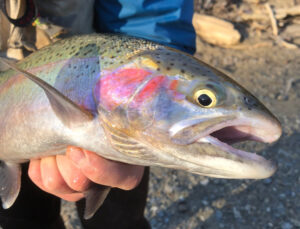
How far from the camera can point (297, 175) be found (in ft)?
13.1

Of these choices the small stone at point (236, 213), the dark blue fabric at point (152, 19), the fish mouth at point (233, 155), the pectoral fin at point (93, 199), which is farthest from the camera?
the small stone at point (236, 213)

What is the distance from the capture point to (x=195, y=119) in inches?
51.9

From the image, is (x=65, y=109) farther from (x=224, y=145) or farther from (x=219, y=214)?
(x=219, y=214)

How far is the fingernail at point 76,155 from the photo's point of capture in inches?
61.9

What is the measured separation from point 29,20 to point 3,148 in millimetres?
714

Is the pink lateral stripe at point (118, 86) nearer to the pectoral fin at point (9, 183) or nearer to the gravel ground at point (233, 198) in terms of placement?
the pectoral fin at point (9, 183)

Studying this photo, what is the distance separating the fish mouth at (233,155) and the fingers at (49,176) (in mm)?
719

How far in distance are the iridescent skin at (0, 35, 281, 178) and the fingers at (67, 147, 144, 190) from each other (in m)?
0.06

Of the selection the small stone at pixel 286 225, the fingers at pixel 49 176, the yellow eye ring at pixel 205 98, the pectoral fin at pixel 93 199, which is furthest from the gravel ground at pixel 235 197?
the yellow eye ring at pixel 205 98

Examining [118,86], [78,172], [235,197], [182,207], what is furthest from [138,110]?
[235,197]

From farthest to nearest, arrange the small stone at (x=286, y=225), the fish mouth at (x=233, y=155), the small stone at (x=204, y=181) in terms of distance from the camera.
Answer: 1. the small stone at (x=204, y=181)
2. the small stone at (x=286, y=225)
3. the fish mouth at (x=233, y=155)

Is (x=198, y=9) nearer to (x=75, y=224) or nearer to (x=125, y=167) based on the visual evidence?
(x=75, y=224)

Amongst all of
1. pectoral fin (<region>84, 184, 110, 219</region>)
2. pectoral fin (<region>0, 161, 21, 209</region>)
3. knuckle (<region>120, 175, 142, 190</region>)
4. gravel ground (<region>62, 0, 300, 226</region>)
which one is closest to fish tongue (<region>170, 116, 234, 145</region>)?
knuckle (<region>120, 175, 142, 190</region>)

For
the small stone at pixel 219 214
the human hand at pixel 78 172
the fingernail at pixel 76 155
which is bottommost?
the small stone at pixel 219 214
